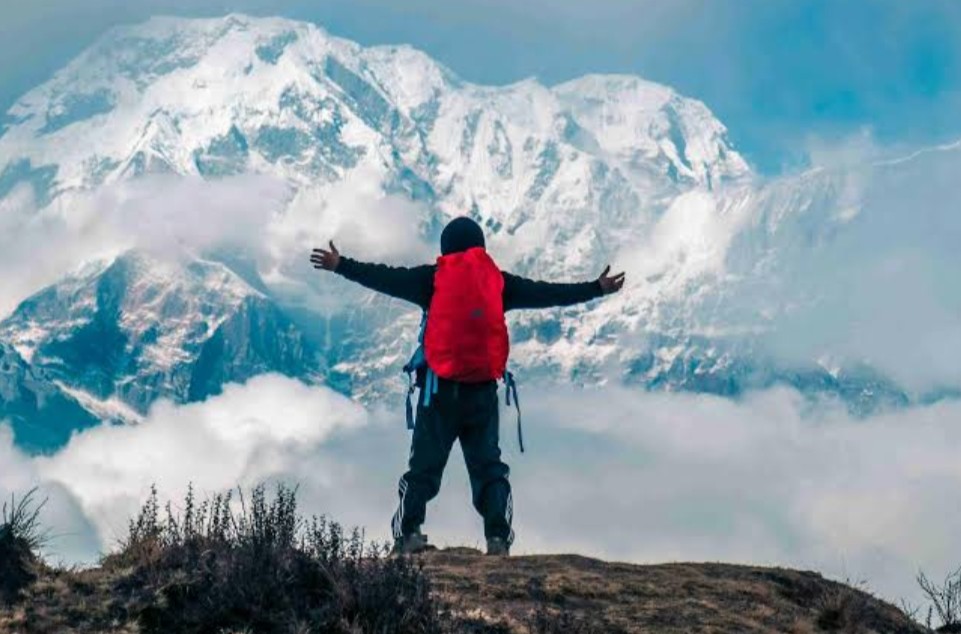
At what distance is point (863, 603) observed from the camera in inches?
426

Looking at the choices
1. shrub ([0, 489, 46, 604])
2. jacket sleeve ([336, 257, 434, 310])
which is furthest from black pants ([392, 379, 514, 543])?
shrub ([0, 489, 46, 604])

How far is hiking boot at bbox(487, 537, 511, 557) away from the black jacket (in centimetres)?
246

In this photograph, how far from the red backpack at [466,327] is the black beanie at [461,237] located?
55cm

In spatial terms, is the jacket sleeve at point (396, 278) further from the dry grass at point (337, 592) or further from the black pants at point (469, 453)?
the dry grass at point (337, 592)

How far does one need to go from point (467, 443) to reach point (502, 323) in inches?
53.7

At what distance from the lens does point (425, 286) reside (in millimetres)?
13570

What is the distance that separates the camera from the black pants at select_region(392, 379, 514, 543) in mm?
13266

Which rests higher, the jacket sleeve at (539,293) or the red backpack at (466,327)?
the jacket sleeve at (539,293)

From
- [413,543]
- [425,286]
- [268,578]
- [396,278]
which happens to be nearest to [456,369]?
[425,286]

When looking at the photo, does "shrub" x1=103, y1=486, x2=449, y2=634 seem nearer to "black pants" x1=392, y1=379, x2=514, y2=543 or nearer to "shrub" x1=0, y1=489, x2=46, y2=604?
"shrub" x1=0, y1=489, x2=46, y2=604

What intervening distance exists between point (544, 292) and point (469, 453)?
193cm

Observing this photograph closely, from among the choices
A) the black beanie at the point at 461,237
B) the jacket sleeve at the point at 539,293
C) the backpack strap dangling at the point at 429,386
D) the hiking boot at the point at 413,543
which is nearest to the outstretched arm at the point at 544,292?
the jacket sleeve at the point at 539,293

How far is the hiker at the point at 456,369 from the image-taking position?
1303cm

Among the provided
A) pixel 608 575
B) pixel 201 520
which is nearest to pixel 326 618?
pixel 201 520
